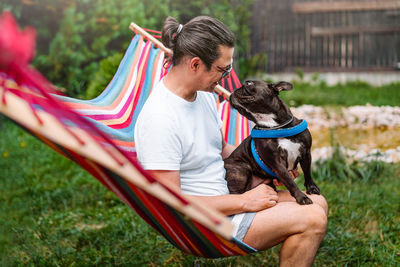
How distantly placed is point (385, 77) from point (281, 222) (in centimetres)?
789

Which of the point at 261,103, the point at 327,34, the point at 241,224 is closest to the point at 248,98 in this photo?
the point at 261,103

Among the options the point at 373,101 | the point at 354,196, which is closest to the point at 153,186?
the point at 354,196

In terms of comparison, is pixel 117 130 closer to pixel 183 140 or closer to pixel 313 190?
pixel 183 140

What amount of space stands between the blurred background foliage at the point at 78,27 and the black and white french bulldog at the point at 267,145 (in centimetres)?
373

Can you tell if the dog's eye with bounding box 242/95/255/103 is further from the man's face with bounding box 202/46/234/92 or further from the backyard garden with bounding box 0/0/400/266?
the backyard garden with bounding box 0/0/400/266

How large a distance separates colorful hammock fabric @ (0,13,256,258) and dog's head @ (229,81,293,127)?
0.46m

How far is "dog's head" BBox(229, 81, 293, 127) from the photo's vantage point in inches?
83.3

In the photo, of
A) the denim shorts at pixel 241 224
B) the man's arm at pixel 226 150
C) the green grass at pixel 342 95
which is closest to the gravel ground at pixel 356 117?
the green grass at pixel 342 95

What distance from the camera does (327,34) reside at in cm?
910

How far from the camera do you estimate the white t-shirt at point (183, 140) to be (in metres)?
1.74

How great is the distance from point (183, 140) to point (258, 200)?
0.42 metres

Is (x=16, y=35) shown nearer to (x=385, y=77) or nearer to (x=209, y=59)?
(x=209, y=59)

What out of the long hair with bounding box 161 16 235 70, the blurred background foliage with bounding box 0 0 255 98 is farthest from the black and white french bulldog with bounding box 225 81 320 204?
the blurred background foliage with bounding box 0 0 255 98

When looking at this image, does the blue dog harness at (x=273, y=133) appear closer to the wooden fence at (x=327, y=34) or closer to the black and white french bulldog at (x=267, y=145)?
the black and white french bulldog at (x=267, y=145)
